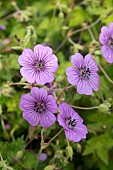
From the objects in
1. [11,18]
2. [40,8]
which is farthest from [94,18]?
[11,18]

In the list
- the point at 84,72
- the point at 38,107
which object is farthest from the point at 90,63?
the point at 38,107

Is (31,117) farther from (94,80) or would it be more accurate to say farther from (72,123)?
(94,80)

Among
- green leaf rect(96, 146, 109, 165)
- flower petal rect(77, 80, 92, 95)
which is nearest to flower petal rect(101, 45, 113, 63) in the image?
flower petal rect(77, 80, 92, 95)

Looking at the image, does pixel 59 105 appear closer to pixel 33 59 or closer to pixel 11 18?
pixel 33 59

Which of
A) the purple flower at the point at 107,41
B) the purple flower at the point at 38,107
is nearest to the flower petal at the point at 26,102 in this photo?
the purple flower at the point at 38,107

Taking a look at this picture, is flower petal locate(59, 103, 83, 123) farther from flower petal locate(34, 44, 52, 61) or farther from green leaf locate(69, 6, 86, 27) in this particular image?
green leaf locate(69, 6, 86, 27)

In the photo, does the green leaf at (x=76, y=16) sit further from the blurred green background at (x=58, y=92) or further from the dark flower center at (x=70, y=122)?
the dark flower center at (x=70, y=122)
